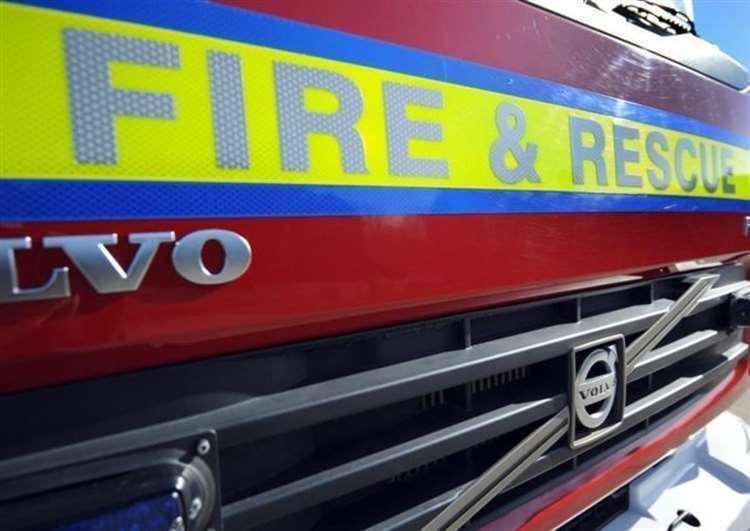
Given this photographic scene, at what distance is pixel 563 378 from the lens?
1.40 metres

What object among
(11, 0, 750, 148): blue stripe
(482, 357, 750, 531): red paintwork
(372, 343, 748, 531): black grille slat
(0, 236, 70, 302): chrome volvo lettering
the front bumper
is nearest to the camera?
(0, 236, 70, 302): chrome volvo lettering

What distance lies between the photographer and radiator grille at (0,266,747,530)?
2.72ft


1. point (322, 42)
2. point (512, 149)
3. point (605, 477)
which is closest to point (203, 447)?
point (322, 42)

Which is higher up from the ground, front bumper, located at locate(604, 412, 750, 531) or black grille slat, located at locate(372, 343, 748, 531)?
black grille slat, located at locate(372, 343, 748, 531)

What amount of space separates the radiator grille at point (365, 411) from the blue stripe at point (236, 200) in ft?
0.76

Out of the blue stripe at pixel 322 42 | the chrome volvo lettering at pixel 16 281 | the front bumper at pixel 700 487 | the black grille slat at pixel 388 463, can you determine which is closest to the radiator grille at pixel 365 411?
the black grille slat at pixel 388 463

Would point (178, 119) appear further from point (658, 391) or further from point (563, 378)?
point (658, 391)

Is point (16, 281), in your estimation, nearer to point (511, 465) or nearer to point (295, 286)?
point (295, 286)

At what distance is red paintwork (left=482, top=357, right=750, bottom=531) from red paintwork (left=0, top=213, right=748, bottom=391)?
53 cm

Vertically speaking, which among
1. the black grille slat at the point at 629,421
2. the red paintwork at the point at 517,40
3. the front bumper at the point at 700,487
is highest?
the red paintwork at the point at 517,40

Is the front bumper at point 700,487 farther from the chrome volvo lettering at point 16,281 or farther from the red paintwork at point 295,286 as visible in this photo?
the chrome volvo lettering at point 16,281

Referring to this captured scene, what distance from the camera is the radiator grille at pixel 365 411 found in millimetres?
828

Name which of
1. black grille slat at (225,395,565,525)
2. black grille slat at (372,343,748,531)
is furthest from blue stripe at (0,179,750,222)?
black grille slat at (372,343,748,531)

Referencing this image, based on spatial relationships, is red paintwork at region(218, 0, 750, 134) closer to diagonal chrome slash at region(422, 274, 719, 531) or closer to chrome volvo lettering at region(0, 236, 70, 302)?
chrome volvo lettering at region(0, 236, 70, 302)
